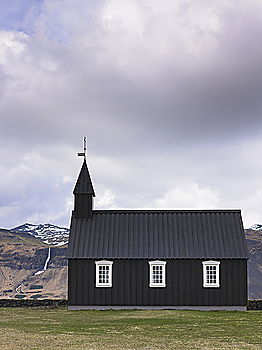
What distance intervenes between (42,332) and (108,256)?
1794 cm

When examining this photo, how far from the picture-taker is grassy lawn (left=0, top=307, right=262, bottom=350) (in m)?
22.8

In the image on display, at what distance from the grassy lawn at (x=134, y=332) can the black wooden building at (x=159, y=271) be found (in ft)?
22.6

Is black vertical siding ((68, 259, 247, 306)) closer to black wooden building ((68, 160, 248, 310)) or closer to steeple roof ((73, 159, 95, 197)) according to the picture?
black wooden building ((68, 160, 248, 310))

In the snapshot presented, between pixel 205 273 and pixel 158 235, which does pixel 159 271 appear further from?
pixel 205 273

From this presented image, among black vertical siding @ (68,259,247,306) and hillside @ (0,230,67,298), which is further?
hillside @ (0,230,67,298)

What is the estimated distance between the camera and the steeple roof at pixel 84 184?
159 feet

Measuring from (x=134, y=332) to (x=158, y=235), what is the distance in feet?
64.1

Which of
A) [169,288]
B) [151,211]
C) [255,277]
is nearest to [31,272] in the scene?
[255,277]

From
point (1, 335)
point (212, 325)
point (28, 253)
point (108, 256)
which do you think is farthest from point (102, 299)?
point (28, 253)

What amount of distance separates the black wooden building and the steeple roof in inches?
152

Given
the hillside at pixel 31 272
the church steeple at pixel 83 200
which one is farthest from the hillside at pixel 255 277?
the church steeple at pixel 83 200

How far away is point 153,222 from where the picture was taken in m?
47.8

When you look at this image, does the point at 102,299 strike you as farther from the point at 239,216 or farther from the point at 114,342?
the point at 114,342

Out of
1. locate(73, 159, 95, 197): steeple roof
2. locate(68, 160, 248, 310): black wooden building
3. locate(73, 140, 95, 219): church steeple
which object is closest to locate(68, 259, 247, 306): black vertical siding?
locate(68, 160, 248, 310): black wooden building
